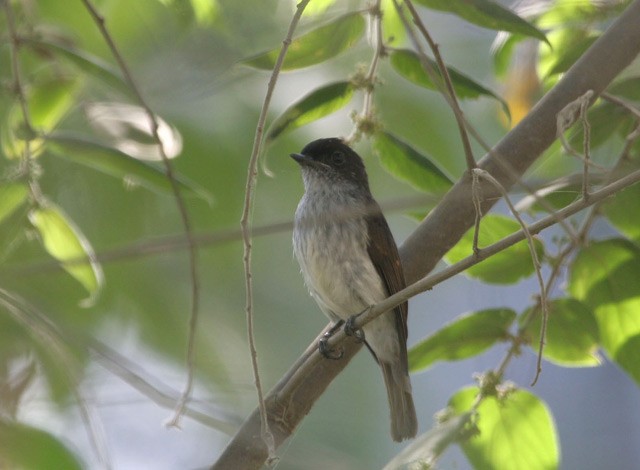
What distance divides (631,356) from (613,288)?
210 mm

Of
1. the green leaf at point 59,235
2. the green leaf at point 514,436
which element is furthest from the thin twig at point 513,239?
the green leaf at point 59,235

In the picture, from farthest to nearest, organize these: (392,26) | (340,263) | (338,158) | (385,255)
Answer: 1. (338,158)
2. (340,263)
3. (385,255)
4. (392,26)

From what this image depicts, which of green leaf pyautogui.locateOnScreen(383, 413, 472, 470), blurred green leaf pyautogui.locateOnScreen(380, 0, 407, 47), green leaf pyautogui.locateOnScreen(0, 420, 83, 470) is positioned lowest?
green leaf pyautogui.locateOnScreen(383, 413, 472, 470)

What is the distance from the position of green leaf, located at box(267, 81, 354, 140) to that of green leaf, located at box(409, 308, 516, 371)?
0.78m

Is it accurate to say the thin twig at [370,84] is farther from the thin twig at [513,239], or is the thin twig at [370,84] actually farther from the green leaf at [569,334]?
the thin twig at [513,239]

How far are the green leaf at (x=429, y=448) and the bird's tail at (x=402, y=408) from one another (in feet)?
5.68

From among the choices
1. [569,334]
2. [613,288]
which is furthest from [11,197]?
[613,288]

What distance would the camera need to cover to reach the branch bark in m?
2.94

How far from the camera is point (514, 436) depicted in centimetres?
290

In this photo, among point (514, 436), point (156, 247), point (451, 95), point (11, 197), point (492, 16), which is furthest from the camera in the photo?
point (514, 436)

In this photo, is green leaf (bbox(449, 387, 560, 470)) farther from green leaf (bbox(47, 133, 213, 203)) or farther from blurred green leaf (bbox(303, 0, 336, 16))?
blurred green leaf (bbox(303, 0, 336, 16))

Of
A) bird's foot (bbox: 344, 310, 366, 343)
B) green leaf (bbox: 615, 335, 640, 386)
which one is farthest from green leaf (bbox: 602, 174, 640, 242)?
bird's foot (bbox: 344, 310, 366, 343)

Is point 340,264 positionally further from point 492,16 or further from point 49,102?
point 492,16

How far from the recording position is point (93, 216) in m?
2.86
